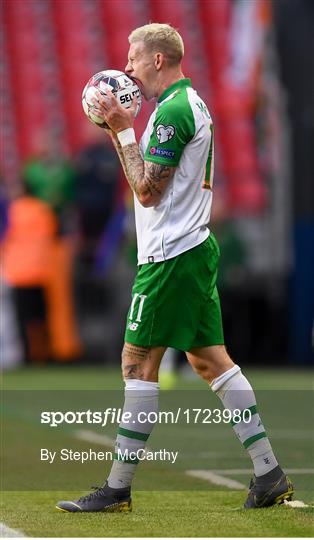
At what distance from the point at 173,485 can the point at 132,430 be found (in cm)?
112

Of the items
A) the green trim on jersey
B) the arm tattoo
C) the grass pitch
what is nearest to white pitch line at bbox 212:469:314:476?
the grass pitch

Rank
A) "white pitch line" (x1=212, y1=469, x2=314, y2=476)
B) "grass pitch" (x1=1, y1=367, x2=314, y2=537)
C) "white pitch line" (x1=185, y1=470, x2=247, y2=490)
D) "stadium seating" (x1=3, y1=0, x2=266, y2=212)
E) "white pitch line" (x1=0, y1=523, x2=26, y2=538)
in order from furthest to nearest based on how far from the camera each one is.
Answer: "stadium seating" (x1=3, y1=0, x2=266, y2=212) → "white pitch line" (x1=212, y1=469, x2=314, y2=476) → "white pitch line" (x1=185, y1=470, x2=247, y2=490) → "grass pitch" (x1=1, y1=367, x2=314, y2=537) → "white pitch line" (x1=0, y1=523, x2=26, y2=538)

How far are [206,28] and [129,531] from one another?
20.3m

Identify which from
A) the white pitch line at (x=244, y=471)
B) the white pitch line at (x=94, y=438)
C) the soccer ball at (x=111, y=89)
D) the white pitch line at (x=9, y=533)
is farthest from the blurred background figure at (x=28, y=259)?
the white pitch line at (x=9, y=533)

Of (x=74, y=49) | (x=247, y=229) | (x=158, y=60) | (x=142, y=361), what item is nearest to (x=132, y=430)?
(x=142, y=361)

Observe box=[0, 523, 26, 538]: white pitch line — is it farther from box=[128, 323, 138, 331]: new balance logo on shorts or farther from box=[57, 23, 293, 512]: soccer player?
box=[128, 323, 138, 331]: new balance logo on shorts

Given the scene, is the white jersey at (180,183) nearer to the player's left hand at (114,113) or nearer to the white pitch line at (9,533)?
the player's left hand at (114,113)

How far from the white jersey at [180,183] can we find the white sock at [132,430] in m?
0.56

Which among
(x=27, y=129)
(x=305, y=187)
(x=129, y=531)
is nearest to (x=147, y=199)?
(x=129, y=531)

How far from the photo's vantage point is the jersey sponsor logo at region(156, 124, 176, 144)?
5.95m

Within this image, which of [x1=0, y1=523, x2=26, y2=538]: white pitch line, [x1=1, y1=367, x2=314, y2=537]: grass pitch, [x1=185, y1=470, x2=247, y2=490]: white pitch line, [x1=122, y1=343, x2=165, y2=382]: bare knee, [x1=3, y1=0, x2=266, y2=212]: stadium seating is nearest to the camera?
[x1=0, y1=523, x2=26, y2=538]: white pitch line

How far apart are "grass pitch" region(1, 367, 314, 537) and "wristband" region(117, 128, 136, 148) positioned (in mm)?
1609

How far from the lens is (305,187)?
1648 cm

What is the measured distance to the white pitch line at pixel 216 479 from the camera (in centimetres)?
700
